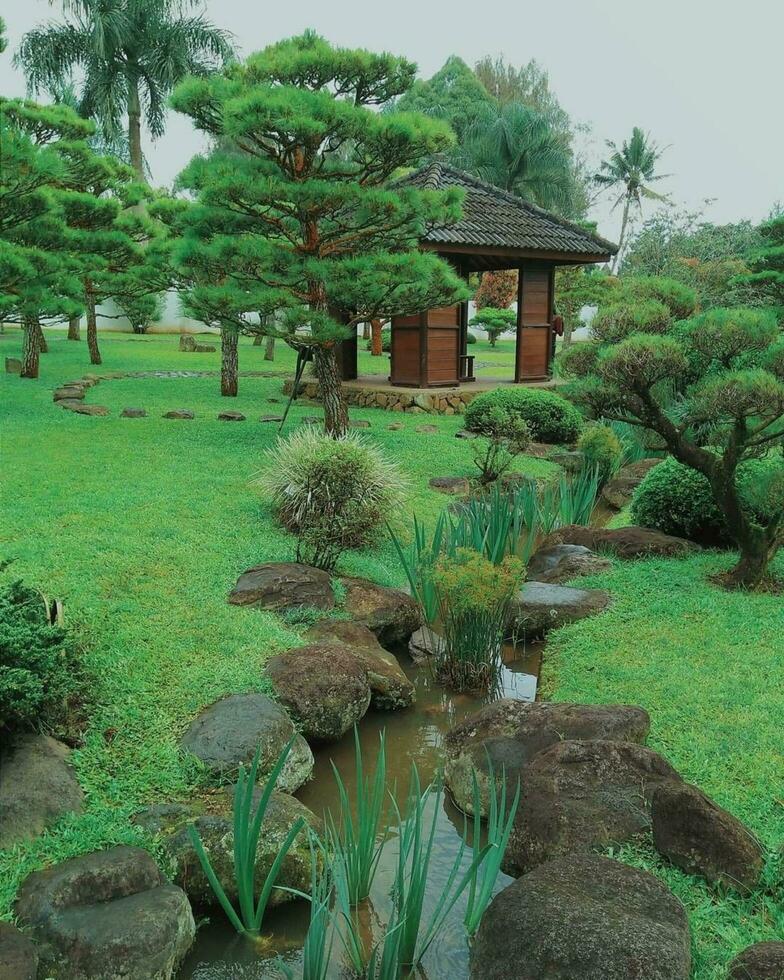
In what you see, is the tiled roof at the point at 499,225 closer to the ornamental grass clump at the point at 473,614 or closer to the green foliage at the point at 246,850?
the ornamental grass clump at the point at 473,614

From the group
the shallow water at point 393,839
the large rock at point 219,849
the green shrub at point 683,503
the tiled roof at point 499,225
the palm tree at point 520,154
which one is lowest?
the shallow water at point 393,839

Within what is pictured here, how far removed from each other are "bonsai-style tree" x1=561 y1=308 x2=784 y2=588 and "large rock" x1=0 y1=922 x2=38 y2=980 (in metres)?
3.99

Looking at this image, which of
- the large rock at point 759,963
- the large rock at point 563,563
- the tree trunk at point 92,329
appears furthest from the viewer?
the tree trunk at point 92,329

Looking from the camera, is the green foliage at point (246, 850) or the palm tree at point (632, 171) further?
the palm tree at point (632, 171)

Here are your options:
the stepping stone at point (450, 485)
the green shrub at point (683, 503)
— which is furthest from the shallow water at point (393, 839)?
the stepping stone at point (450, 485)

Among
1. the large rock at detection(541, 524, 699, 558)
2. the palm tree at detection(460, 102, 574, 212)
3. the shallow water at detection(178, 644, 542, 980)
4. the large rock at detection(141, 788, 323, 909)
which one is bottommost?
the shallow water at detection(178, 644, 542, 980)

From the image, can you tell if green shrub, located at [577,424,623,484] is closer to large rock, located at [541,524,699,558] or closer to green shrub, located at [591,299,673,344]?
large rock, located at [541,524,699,558]

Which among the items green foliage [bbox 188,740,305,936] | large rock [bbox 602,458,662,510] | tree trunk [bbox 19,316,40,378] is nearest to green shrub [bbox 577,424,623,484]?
large rock [bbox 602,458,662,510]

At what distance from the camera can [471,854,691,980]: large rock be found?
221cm

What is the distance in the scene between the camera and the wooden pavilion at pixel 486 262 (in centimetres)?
1302

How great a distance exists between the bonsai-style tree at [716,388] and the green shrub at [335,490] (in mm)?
1910

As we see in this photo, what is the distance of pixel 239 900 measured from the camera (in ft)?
9.10

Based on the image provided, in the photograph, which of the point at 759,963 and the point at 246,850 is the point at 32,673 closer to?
the point at 246,850

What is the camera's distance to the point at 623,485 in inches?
357
